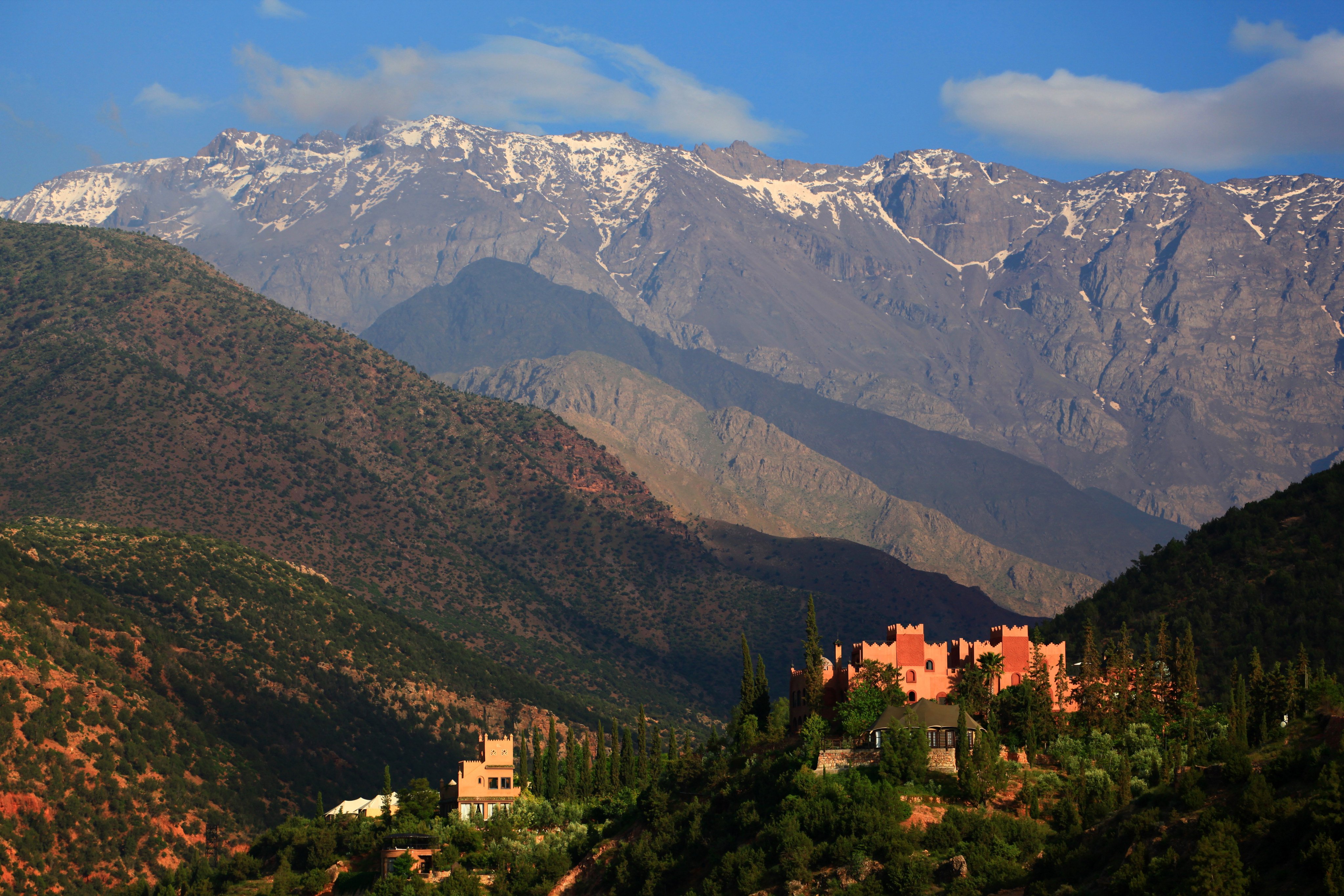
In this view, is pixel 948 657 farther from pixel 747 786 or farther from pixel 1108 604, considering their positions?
pixel 1108 604

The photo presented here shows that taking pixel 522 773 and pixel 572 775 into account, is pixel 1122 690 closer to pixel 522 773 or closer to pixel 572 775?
pixel 572 775

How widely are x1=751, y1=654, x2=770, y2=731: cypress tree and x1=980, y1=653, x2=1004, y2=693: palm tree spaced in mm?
16208

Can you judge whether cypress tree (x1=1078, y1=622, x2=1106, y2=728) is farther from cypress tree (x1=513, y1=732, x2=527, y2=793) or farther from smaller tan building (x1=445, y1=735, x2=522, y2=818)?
cypress tree (x1=513, y1=732, x2=527, y2=793)

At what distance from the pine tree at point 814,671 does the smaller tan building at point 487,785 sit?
83.9 feet

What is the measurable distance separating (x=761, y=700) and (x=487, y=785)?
22.0m

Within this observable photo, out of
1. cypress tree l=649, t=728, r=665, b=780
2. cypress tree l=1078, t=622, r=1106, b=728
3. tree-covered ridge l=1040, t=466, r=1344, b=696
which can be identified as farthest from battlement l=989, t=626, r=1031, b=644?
cypress tree l=649, t=728, r=665, b=780

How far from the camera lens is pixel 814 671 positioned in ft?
331

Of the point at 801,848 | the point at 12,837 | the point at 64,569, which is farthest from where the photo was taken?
the point at 64,569

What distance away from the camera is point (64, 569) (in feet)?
586

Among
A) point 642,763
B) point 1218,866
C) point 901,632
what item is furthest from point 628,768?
point 1218,866

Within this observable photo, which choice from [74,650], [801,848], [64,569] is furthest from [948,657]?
[64,569]

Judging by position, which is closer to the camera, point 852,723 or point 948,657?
point 852,723

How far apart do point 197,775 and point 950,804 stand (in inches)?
3520

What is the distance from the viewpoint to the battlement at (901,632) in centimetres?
9925
